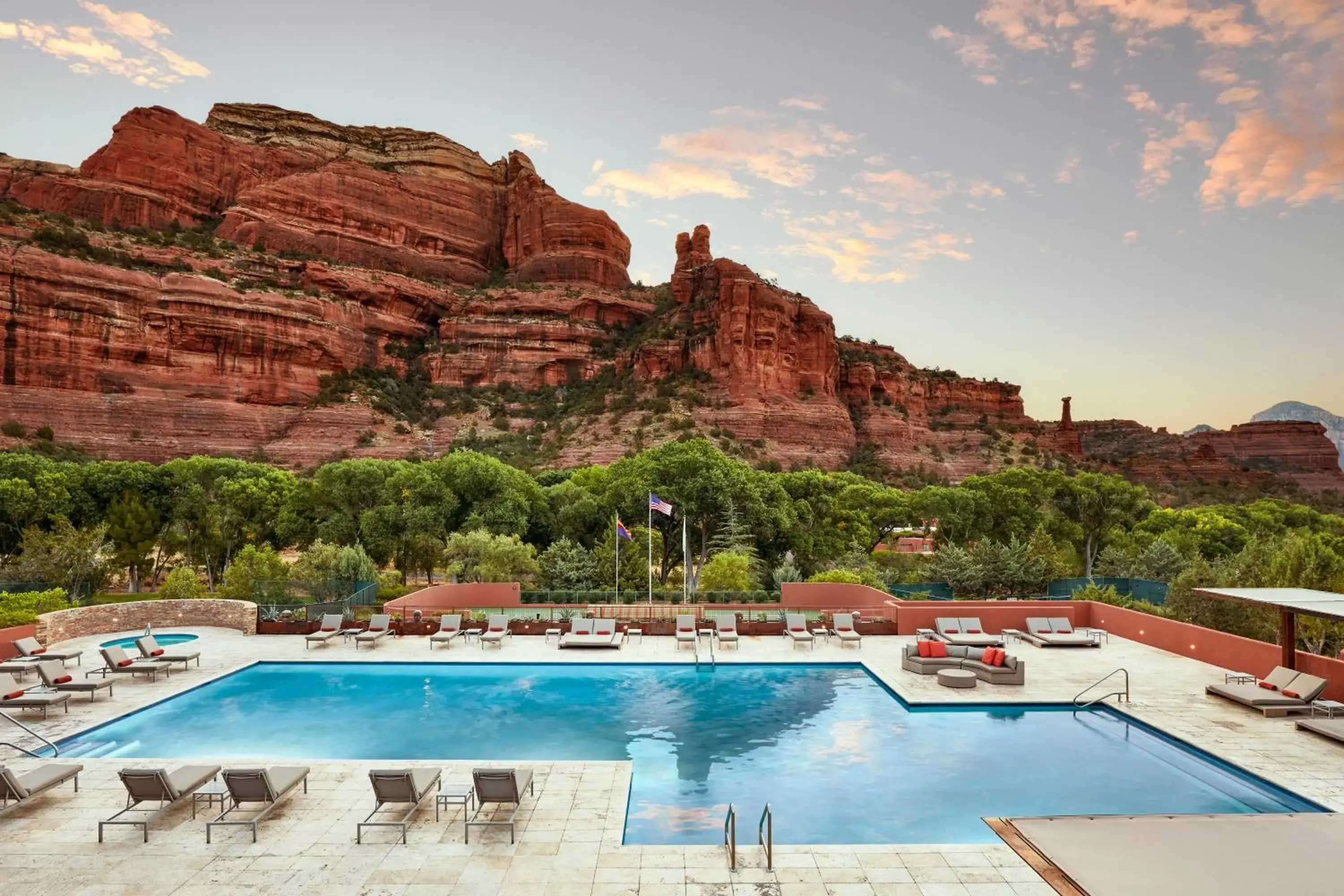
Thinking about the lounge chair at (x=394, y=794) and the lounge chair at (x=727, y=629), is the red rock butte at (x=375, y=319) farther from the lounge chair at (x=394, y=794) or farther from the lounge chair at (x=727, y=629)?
the lounge chair at (x=394, y=794)

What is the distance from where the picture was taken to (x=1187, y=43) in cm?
2598

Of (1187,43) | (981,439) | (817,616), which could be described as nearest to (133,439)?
(817,616)

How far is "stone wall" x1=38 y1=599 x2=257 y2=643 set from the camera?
19406mm

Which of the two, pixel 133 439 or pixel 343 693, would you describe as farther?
pixel 133 439

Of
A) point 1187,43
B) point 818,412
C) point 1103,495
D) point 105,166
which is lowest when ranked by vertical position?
point 1103,495

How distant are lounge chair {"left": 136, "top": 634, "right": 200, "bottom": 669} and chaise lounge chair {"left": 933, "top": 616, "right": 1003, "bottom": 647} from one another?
17.8 metres

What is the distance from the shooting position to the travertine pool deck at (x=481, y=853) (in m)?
6.84

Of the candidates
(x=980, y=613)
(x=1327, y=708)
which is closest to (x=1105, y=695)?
(x=1327, y=708)

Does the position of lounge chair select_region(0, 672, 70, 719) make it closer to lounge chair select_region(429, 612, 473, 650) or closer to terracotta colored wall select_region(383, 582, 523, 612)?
lounge chair select_region(429, 612, 473, 650)

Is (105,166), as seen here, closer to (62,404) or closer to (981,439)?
(62,404)

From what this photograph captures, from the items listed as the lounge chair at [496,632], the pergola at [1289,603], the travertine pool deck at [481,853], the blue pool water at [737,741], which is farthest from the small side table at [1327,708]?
the lounge chair at [496,632]

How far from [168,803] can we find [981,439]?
9603 centimetres

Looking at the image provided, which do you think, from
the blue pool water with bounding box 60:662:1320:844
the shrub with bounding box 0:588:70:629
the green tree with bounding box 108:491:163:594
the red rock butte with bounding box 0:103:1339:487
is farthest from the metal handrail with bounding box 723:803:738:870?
the red rock butte with bounding box 0:103:1339:487

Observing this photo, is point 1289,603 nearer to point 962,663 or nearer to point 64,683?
point 962,663
